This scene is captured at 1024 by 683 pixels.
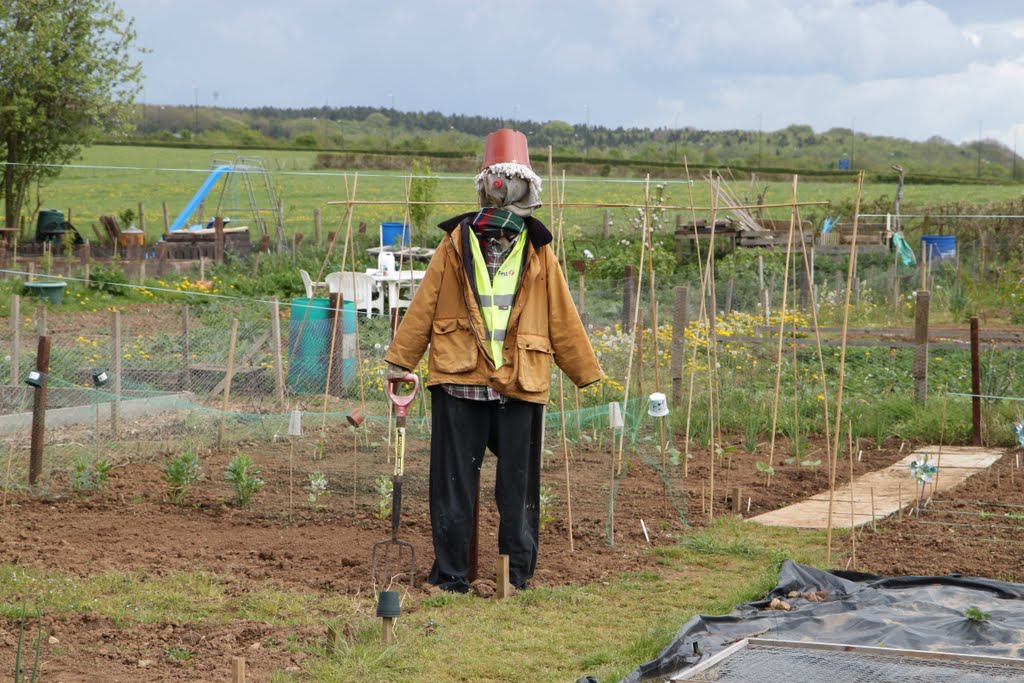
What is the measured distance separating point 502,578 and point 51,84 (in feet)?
56.7

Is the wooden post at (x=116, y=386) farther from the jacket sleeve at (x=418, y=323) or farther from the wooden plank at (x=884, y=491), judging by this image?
the wooden plank at (x=884, y=491)

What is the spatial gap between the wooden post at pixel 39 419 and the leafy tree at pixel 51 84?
45.2 feet

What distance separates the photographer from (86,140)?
68.3 ft

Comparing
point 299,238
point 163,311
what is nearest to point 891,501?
point 163,311

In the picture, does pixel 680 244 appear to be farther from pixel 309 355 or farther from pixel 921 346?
pixel 921 346

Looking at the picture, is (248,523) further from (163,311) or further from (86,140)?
(86,140)

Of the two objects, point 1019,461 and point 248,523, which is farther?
point 1019,461

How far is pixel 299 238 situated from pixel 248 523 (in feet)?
51.5

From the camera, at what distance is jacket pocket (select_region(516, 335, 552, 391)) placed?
489 cm

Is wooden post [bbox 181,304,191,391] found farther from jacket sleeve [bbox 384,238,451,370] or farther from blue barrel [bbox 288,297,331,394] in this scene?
jacket sleeve [bbox 384,238,451,370]

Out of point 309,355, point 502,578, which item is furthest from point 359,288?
point 502,578

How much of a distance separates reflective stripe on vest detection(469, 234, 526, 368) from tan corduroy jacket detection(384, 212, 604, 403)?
27 millimetres

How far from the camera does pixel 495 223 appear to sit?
5.01m

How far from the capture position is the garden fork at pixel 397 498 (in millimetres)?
4551
